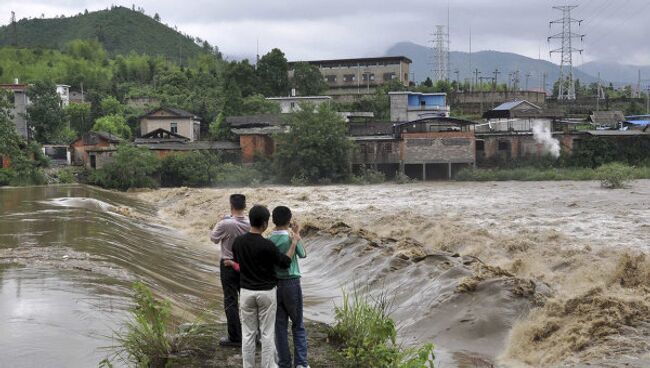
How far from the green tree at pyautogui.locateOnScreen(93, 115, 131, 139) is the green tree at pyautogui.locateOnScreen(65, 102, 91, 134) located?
4427 millimetres

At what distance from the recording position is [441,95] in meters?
73.2

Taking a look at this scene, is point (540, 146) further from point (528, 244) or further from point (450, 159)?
point (528, 244)

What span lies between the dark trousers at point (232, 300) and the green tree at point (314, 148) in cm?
4447

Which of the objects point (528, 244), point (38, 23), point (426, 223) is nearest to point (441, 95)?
point (426, 223)

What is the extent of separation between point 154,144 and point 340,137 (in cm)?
1683

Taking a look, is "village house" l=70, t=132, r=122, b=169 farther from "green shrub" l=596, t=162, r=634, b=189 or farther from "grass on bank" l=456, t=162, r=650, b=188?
"green shrub" l=596, t=162, r=634, b=189

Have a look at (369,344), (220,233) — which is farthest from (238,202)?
(369,344)

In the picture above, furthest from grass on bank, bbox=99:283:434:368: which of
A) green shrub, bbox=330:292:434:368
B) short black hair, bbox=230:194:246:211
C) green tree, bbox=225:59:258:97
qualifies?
green tree, bbox=225:59:258:97

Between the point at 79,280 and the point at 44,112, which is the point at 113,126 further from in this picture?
the point at 79,280

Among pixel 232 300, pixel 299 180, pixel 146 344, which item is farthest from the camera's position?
pixel 299 180

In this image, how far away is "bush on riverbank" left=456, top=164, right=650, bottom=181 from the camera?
49.9m

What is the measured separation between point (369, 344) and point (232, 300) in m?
1.70

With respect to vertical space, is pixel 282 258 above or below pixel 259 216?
below

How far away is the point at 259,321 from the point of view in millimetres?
6266
